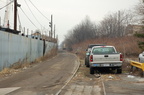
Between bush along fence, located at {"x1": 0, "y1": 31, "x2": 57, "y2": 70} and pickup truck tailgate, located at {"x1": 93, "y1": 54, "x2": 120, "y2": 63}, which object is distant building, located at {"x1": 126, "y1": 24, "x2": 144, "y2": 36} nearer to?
pickup truck tailgate, located at {"x1": 93, "y1": 54, "x2": 120, "y2": 63}

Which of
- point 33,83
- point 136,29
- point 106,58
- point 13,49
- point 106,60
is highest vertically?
point 136,29

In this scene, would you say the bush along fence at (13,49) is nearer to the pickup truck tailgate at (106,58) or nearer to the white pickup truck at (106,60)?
the white pickup truck at (106,60)

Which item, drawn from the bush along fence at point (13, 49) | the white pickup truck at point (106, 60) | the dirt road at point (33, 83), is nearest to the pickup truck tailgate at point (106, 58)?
the white pickup truck at point (106, 60)

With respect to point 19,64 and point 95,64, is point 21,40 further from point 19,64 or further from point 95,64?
point 95,64

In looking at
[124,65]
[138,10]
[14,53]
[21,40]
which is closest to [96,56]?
[124,65]

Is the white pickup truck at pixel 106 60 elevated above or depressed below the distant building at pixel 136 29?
below

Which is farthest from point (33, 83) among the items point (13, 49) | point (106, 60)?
point (13, 49)

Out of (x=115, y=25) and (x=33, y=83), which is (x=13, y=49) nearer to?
(x=33, y=83)

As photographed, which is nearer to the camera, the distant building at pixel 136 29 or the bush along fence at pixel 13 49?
the bush along fence at pixel 13 49

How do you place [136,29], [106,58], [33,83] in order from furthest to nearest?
[136,29] < [106,58] < [33,83]

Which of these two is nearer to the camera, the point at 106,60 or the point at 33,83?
the point at 33,83

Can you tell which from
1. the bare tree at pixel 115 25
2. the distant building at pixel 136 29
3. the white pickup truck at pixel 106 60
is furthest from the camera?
the bare tree at pixel 115 25

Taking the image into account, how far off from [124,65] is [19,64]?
28.3 ft

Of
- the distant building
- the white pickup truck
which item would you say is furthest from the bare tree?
the white pickup truck
